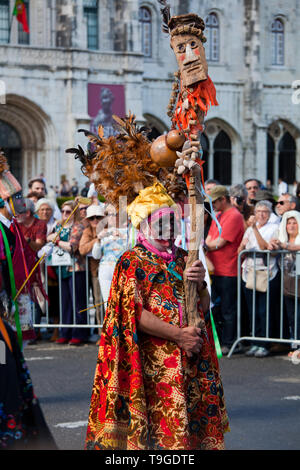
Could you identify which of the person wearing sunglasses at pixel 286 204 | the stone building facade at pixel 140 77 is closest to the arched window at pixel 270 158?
the stone building facade at pixel 140 77

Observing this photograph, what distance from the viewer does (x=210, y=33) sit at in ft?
119

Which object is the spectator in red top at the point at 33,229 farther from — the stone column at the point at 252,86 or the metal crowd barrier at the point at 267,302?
the stone column at the point at 252,86

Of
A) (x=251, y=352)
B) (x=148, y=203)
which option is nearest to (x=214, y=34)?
(x=251, y=352)

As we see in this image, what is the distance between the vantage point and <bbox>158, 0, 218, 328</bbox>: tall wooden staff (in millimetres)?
4316

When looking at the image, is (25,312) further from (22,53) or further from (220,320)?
(22,53)

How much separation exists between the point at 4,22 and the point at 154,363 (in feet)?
96.9

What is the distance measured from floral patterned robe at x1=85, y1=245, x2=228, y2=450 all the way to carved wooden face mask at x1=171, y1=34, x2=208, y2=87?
1034 mm

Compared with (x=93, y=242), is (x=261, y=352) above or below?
below

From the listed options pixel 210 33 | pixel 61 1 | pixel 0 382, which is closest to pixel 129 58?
pixel 61 1

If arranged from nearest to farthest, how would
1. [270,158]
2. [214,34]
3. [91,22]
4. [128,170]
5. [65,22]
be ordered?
[128,170] → [65,22] → [91,22] → [214,34] → [270,158]

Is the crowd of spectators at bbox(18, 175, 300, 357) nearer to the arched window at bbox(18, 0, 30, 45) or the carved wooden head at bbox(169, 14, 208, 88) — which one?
→ the carved wooden head at bbox(169, 14, 208, 88)

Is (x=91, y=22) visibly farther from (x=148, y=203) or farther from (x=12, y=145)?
(x=148, y=203)

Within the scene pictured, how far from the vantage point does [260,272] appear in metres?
8.91

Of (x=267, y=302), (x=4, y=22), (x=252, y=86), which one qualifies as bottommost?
(x=267, y=302)
